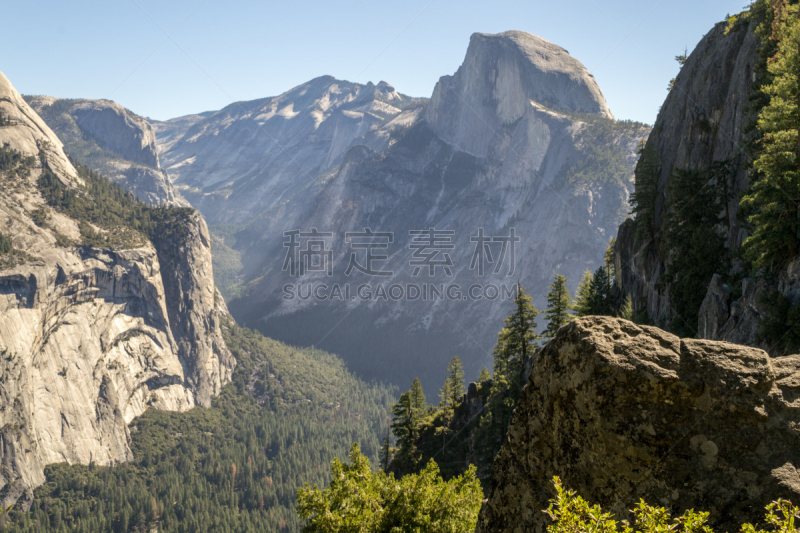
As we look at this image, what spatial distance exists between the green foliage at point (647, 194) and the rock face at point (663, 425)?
4276 centimetres

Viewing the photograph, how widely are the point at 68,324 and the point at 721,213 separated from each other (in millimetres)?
187218

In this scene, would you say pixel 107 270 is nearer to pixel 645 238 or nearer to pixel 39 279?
pixel 39 279

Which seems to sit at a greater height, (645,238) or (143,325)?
(645,238)

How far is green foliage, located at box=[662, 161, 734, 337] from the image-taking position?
3300 cm

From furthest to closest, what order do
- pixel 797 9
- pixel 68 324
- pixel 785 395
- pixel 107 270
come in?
1. pixel 107 270
2. pixel 68 324
3. pixel 797 9
4. pixel 785 395

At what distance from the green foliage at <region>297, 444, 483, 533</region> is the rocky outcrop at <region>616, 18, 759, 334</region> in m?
16.0

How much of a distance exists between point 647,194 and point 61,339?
17786cm

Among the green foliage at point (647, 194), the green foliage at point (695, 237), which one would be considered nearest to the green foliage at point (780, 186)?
the green foliage at point (695, 237)

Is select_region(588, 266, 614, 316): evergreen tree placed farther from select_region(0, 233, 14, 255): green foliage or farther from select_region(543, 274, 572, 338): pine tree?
select_region(0, 233, 14, 255): green foliage

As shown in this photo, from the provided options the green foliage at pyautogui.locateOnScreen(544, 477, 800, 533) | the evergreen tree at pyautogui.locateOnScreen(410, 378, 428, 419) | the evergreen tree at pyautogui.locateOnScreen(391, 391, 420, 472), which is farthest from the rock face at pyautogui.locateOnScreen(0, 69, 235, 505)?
the green foliage at pyautogui.locateOnScreen(544, 477, 800, 533)

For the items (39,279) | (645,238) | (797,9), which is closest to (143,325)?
(39,279)

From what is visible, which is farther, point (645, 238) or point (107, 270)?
point (107, 270)

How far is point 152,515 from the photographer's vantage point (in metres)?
145

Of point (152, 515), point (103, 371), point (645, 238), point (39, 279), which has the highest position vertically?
point (645, 238)
